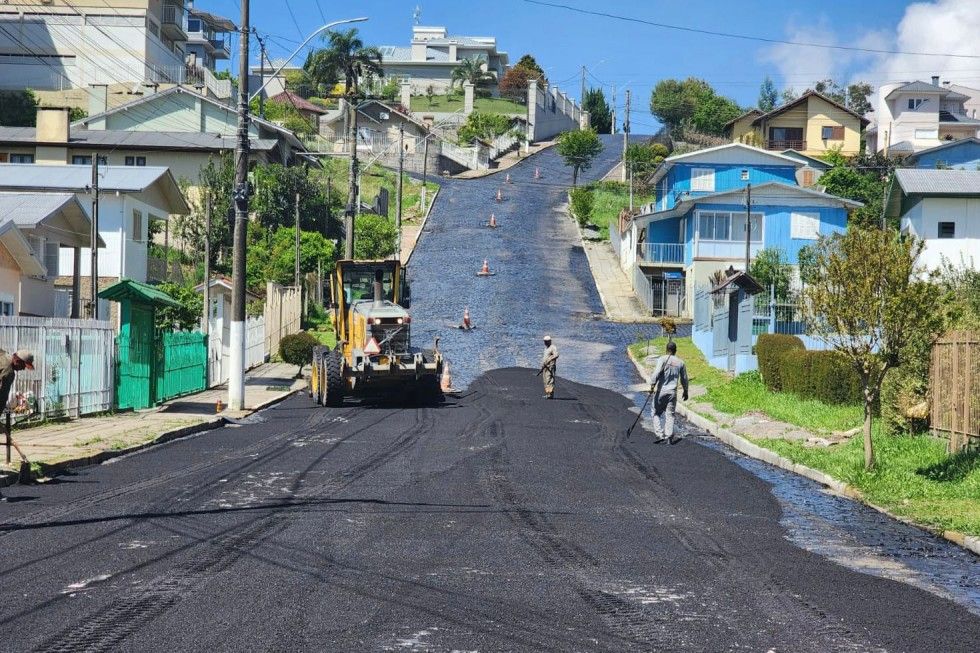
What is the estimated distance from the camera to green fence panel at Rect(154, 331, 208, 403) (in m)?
29.5

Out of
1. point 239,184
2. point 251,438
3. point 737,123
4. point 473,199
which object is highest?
point 737,123

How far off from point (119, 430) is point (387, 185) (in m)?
72.5

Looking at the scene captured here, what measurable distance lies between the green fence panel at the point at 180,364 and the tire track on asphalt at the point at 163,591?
16.8 m

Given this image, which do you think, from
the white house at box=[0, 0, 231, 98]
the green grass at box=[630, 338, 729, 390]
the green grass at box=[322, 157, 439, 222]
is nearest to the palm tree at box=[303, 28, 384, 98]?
the green grass at box=[322, 157, 439, 222]

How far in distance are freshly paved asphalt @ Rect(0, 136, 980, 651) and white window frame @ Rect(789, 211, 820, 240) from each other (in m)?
41.7

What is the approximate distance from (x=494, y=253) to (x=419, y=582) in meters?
62.3

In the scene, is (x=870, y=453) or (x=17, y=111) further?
(x=17, y=111)

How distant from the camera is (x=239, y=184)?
27.9 meters

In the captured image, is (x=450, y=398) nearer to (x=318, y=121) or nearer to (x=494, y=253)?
(x=494, y=253)

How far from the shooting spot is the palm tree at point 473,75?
15650 cm

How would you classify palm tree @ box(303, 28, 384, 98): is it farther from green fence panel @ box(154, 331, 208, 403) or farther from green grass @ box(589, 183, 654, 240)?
green fence panel @ box(154, 331, 208, 403)

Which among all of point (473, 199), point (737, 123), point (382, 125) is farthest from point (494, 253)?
point (382, 125)

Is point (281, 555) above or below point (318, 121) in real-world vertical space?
below

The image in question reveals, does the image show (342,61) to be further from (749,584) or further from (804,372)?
(749,584)
